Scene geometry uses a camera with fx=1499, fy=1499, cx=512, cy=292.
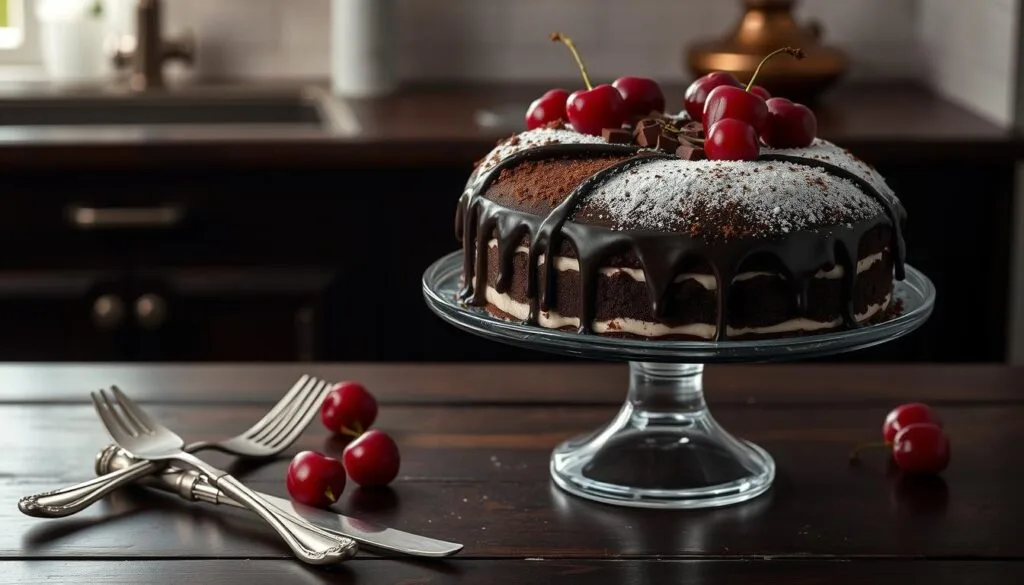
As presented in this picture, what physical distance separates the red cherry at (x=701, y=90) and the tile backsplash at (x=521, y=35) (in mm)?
1663

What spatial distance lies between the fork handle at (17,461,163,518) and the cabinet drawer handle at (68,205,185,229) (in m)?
1.17

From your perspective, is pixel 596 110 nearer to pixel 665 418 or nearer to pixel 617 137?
pixel 617 137

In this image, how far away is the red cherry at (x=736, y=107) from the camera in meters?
1.07

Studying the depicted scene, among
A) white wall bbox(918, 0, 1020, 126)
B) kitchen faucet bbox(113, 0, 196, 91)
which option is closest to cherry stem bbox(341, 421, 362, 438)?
white wall bbox(918, 0, 1020, 126)

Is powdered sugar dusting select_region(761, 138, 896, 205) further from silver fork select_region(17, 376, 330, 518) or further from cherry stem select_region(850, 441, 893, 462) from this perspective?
silver fork select_region(17, 376, 330, 518)

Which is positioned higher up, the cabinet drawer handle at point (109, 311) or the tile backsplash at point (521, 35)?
the tile backsplash at point (521, 35)

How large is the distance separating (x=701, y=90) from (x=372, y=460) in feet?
1.27

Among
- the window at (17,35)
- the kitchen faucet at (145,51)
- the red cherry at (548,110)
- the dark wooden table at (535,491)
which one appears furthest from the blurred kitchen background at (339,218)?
the red cherry at (548,110)

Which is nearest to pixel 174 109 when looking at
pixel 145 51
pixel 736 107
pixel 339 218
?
pixel 145 51

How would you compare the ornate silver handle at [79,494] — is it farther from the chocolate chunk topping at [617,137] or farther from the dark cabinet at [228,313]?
the dark cabinet at [228,313]

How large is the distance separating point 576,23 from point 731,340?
6.12 ft

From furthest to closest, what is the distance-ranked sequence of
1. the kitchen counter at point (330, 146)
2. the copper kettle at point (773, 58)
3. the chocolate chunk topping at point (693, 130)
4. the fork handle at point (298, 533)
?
1. the copper kettle at point (773, 58)
2. the kitchen counter at point (330, 146)
3. the chocolate chunk topping at point (693, 130)
4. the fork handle at point (298, 533)

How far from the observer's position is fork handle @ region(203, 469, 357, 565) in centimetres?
94

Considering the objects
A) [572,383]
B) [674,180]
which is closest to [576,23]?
[572,383]
